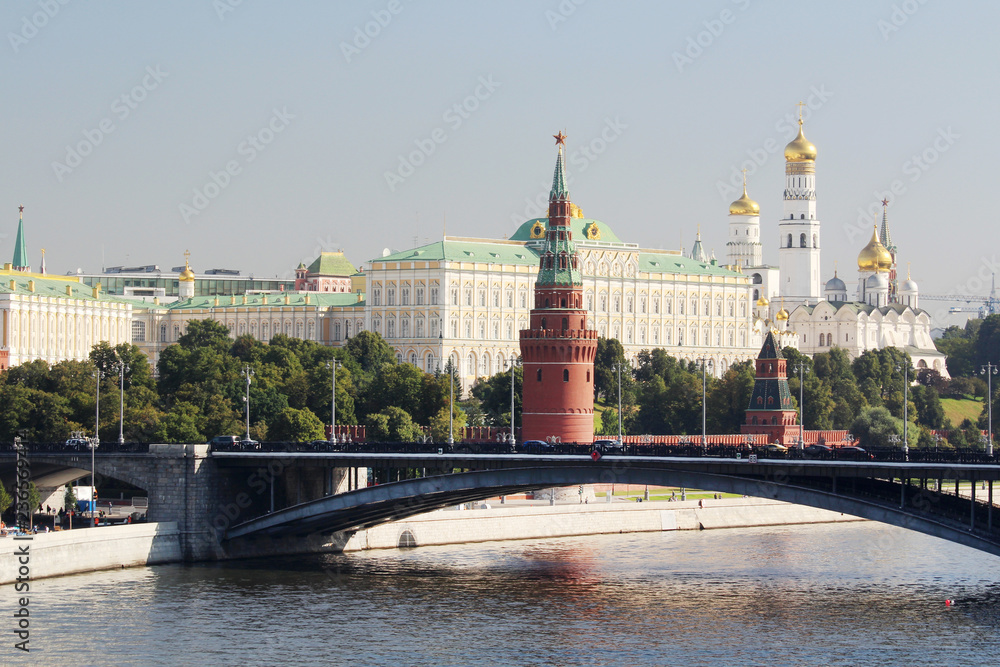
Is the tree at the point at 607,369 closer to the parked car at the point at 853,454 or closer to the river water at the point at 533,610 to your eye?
the river water at the point at 533,610

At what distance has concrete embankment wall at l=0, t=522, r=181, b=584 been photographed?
65.2m

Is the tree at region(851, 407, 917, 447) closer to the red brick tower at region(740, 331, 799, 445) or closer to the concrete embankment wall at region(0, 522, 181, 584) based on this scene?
the red brick tower at region(740, 331, 799, 445)

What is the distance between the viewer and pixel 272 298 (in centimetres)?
18912

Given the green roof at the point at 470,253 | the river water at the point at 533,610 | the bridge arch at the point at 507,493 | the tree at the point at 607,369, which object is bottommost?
the river water at the point at 533,610

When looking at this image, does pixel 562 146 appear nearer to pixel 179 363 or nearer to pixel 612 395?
pixel 179 363

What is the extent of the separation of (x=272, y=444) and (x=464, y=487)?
453 inches

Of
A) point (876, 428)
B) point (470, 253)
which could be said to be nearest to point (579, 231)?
point (470, 253)

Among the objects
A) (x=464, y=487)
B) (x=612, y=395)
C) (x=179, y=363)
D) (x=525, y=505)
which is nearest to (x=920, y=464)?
(x=464, y=487)

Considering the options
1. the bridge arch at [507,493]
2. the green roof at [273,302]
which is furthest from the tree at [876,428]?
the bridge arch at [507,493]

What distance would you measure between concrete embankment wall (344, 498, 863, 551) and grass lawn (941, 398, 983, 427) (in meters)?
65.8

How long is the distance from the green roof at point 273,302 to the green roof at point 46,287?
1296 centimetres

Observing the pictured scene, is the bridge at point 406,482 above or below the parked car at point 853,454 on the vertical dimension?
below

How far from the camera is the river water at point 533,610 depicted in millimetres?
54562

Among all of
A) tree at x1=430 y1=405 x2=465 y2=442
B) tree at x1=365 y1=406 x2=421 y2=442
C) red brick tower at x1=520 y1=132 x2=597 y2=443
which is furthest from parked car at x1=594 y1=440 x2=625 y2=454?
tree at x1=430 y1=405 x2=465 y2=442
